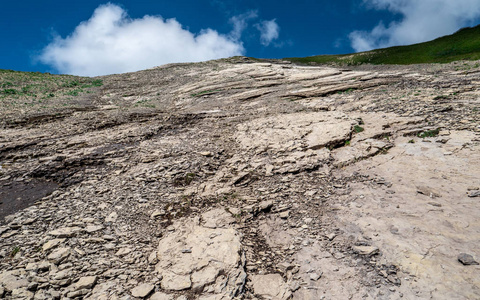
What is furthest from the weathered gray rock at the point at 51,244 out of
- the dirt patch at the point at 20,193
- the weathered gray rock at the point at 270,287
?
the weathered gray rock at the point at 270,287

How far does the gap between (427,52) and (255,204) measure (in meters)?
108

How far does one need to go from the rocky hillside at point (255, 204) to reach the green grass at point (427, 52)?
7939 cm

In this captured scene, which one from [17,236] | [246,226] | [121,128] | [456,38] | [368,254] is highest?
[456,38]

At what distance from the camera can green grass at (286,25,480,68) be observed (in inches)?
2913

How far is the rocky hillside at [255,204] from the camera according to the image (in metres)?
5.79

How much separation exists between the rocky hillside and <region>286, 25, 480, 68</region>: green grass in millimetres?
79390

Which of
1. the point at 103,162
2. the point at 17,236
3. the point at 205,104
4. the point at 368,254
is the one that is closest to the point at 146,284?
the point at 17,236

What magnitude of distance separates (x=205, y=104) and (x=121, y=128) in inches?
397

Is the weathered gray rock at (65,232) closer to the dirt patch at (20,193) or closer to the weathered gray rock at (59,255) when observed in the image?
the weathered gray rock at (59,255)

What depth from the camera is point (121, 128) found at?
56.7 ft

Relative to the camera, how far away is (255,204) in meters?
9.09

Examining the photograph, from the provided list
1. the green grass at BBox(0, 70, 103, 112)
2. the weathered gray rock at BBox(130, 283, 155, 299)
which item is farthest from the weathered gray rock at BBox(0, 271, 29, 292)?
the green grass at BBox(0, 70, 103, 112)

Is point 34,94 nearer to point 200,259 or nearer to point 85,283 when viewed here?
point 85,283

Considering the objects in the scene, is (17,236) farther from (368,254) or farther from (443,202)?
(443,202)
